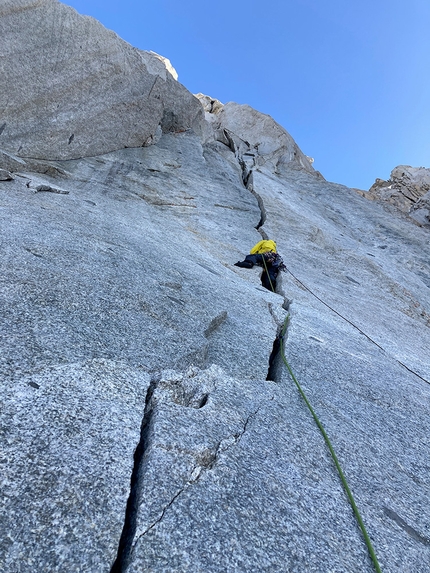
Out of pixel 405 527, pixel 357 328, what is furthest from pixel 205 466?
A: pixel 357 328

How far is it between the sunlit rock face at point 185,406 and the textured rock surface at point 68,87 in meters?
3.52

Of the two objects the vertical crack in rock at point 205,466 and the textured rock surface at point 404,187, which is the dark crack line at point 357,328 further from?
the textured rock surface at point 404,187

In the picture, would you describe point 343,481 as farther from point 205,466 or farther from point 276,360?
point 276,360

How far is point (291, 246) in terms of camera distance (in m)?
13.5

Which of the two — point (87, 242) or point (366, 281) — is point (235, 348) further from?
point (366, 281)

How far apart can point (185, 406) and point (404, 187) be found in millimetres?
39362

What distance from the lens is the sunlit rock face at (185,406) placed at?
239cm

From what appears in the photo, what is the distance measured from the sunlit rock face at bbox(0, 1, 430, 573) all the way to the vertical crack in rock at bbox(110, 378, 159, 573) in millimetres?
17

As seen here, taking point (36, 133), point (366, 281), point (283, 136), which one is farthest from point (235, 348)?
point (283, 136)

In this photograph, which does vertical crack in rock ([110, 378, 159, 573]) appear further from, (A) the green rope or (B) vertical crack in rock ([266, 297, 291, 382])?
(B) vertical crack in rock ([266, 297, 291, 382])

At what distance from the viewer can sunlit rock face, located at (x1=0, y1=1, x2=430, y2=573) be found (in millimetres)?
2391

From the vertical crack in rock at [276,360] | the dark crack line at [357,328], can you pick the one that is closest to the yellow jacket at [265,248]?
the dark crack line at [357,328]

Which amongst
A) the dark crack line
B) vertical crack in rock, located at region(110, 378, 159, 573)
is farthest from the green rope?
the dark crack line

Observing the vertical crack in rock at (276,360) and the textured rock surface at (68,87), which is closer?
the vertical crack in rock at (276,360)
